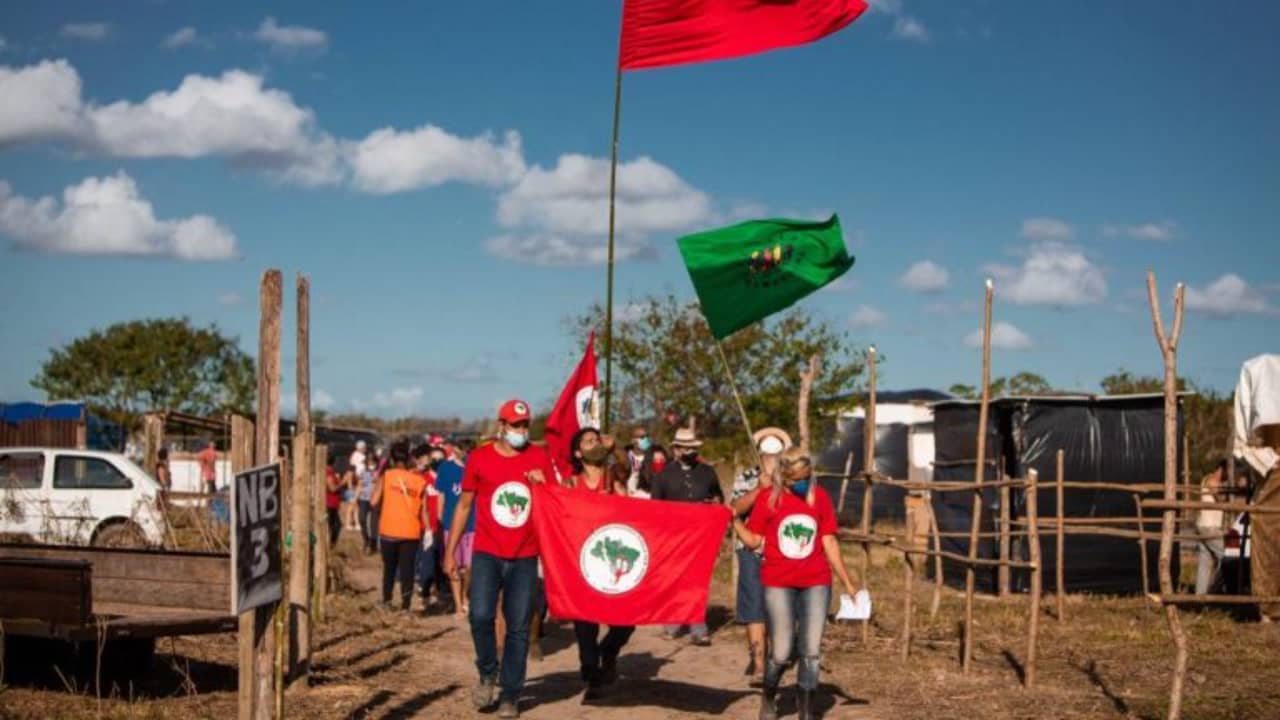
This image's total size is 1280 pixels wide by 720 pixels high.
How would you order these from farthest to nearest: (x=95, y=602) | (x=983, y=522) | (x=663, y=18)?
(x=983, y=522)
(x=663, y=18)
(x=95, y=602)

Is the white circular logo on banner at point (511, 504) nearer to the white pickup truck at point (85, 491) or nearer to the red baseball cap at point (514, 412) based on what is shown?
the red baseball cap at point (514, 412)

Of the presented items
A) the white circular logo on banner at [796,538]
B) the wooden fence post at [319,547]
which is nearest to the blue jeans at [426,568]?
the wooden fence post at [319,547]

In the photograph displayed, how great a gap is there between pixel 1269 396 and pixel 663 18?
9308mm

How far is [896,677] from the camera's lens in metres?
12.3

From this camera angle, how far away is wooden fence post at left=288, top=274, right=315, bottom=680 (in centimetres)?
1070

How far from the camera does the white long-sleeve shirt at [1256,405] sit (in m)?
18.1

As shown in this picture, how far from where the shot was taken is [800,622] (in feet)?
31.0

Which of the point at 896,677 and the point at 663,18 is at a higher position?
the point at 663,18

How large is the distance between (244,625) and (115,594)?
387 cm

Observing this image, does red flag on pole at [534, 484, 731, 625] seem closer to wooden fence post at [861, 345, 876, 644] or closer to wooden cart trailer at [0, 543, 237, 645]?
wooden cart trailer at [0, 543, 237, 645]

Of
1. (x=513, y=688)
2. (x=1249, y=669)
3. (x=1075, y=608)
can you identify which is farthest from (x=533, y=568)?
(x=1075, y=608)

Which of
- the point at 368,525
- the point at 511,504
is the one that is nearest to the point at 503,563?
the point at 511,504

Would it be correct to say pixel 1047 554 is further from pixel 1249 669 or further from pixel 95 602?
pixel 95 602

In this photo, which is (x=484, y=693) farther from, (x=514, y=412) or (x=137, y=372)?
(x=137, y=372)
